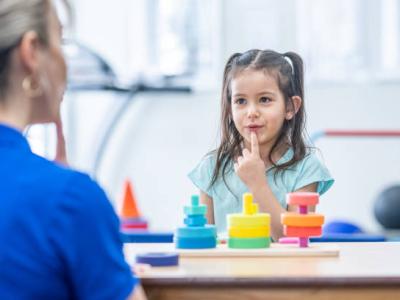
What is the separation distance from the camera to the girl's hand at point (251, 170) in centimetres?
163

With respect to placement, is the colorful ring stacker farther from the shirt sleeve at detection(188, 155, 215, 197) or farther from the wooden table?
the shirt sleeve at detection(188, 155, 215, 197)

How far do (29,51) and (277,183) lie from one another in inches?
29.8

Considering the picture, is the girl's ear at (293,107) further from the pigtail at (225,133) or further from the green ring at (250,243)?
the green ring at (250,243)

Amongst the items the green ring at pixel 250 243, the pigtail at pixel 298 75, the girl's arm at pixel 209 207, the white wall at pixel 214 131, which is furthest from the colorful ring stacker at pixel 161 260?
the white wall at pixel 214 131

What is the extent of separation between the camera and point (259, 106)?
5.55ft

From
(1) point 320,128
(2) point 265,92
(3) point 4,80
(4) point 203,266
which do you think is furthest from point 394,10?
(3) point 4,80

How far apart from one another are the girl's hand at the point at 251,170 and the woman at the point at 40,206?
0.59 m

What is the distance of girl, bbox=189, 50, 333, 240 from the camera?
5.54 ft

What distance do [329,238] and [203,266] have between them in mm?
746

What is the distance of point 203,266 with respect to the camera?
1352mm

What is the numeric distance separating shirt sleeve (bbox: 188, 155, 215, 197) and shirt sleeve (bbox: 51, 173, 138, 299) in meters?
0.70

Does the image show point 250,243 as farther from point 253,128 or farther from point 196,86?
point 196,86

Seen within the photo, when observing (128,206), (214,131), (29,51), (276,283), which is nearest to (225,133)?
(276,283)

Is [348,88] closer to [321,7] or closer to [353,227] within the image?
[321,7]
